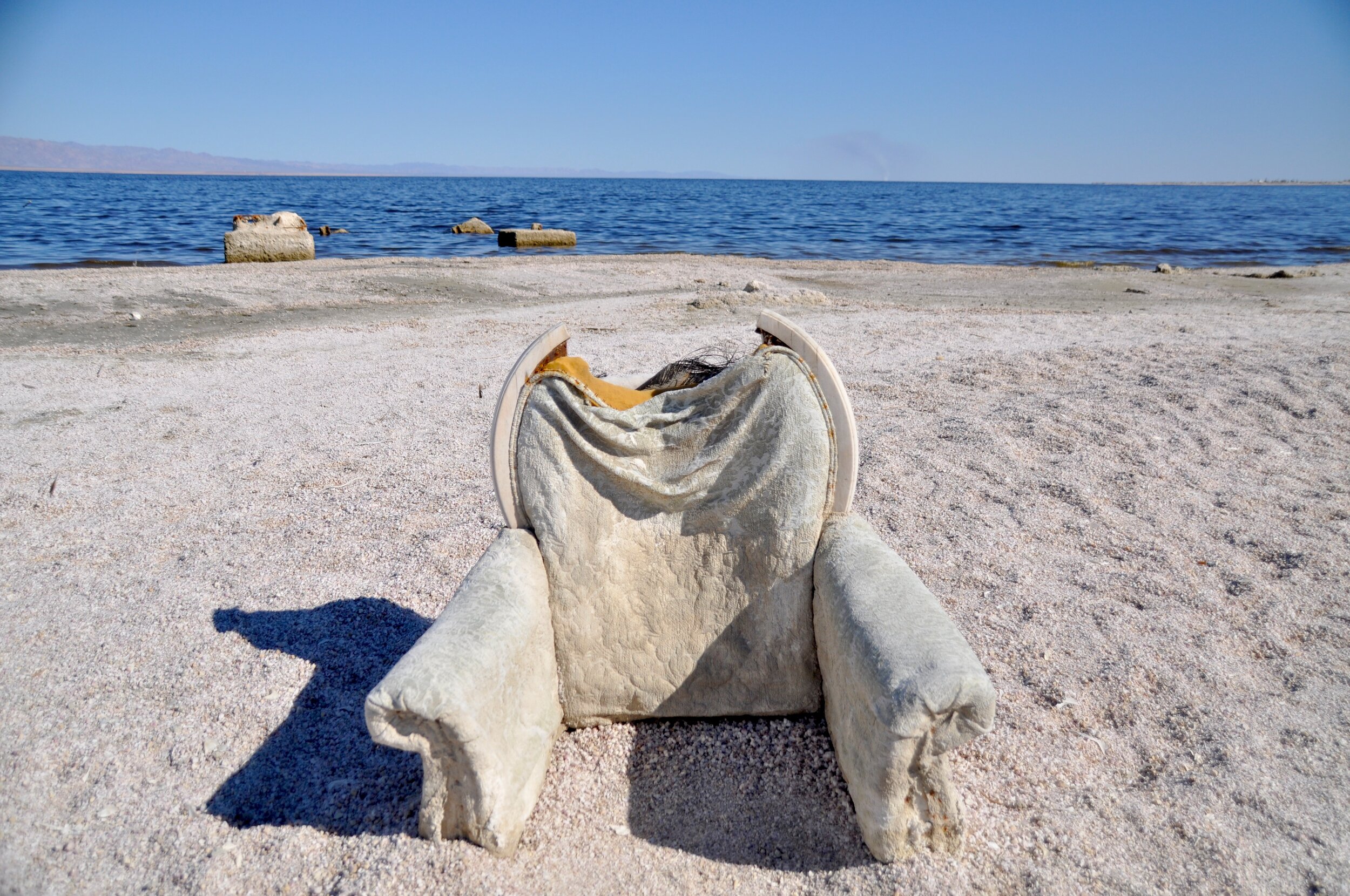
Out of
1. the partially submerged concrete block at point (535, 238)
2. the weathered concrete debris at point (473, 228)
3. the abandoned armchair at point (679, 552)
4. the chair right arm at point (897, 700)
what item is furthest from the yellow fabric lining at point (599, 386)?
the weathered concrete debris at point (473, 228)

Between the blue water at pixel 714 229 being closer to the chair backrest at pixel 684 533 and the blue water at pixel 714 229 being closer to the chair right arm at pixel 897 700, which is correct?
the chair backrest at pixel 684 533

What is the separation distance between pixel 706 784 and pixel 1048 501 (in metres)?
2.61

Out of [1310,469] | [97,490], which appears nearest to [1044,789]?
[1310,469]

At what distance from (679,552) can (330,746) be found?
4.05 feet

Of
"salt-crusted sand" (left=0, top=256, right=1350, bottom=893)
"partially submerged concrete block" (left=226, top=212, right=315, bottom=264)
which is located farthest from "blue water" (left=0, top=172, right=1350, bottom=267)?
"salt-crusted sand" (left=0, top=256, right=1350, bottom=893)

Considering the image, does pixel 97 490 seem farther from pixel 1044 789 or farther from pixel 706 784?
pixel 1044 789

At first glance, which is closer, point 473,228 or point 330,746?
point 330,746

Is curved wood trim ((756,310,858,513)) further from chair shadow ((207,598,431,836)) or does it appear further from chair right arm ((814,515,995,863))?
chair shadow ((207,598,431,836))

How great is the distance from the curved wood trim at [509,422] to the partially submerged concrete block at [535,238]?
1675 cm

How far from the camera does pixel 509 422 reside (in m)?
2.37

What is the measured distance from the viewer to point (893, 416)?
540cm

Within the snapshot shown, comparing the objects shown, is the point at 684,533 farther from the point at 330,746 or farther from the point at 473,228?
the point at 473,228

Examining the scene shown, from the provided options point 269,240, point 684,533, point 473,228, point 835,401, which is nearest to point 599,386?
point 684,533

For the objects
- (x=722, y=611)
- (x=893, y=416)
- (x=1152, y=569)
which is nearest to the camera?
(x=722, y=611)
